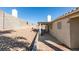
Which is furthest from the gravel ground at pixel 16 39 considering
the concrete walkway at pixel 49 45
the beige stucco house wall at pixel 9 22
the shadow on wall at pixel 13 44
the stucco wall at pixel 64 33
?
the stucco wall at pixel 64 33

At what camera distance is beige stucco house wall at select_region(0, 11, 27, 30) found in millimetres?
8156

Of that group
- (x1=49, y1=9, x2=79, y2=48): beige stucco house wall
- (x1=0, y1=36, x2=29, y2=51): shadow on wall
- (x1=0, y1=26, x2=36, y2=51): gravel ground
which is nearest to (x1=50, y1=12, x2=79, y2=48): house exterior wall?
(x1=49, y1=9, x2=79, y2=48): beige stucco house wall

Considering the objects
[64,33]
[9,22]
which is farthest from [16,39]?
[64,33]

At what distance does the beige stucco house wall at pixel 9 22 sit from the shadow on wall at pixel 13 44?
64 cm

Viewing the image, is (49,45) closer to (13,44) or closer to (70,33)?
(70,33)

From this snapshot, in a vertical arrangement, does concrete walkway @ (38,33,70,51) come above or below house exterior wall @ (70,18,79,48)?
below

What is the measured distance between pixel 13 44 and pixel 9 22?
3.96ft

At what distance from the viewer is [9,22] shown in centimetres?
830

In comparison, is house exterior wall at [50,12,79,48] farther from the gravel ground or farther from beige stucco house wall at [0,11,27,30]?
beige stucco house wall at [0,11,27,30]

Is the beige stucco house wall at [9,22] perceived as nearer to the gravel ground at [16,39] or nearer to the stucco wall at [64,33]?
the gravel ground at [16,39]

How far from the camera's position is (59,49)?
7859mm

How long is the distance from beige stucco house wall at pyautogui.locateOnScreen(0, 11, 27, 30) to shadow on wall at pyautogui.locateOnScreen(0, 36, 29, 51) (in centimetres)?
Result: 64

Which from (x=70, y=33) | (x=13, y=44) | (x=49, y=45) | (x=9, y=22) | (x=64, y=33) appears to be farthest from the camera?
(x=64, y=33)

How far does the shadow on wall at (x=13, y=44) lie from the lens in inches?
305
